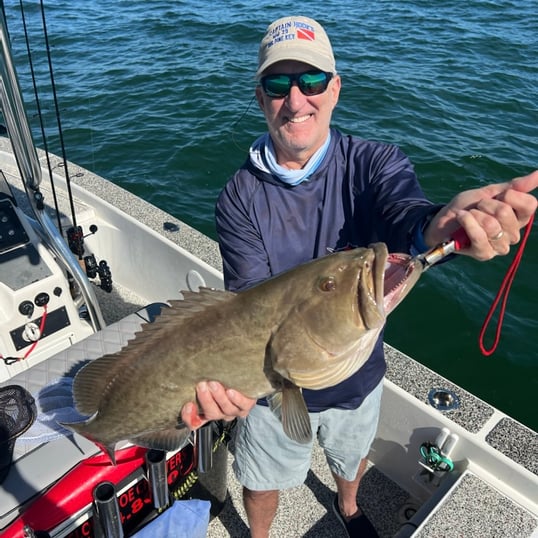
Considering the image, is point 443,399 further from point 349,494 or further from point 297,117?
point 297,117

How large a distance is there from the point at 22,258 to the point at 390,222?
3264mm

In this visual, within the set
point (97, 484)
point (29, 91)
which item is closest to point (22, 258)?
point (97, 484)

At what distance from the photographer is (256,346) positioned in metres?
2.06

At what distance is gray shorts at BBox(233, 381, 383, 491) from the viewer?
115 inches

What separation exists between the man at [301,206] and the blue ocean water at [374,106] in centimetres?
333

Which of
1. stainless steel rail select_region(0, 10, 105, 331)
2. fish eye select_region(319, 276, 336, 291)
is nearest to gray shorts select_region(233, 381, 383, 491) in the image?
fish eye select_region(319, 276, 336, 291)

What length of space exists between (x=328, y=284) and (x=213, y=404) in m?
0.77

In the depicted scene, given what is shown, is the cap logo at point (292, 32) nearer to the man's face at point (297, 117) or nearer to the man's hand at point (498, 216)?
the man's face at point (297, 117)

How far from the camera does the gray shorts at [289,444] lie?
9.55ft

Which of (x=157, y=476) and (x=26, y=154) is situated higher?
(x=26, y=154)

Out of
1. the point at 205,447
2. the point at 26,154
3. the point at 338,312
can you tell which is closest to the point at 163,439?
the point at 205,447

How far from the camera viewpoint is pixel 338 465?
322 centimetres

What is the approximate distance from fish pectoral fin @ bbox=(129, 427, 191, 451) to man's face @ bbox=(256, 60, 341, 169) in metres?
1.53

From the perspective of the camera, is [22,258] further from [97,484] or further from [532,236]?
[532,236]
